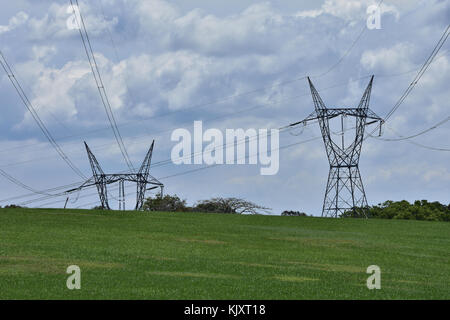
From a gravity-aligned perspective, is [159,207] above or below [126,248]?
above

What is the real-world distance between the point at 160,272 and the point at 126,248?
914cm

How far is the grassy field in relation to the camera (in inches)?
830

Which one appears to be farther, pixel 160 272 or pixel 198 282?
pixel 160 272

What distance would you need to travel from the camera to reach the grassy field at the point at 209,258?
69.2ft

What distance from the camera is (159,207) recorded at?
11394cm

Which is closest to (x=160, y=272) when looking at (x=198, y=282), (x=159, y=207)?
(x=198, y=282)

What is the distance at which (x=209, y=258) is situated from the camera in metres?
30.4

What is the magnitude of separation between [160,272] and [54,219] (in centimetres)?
2916
